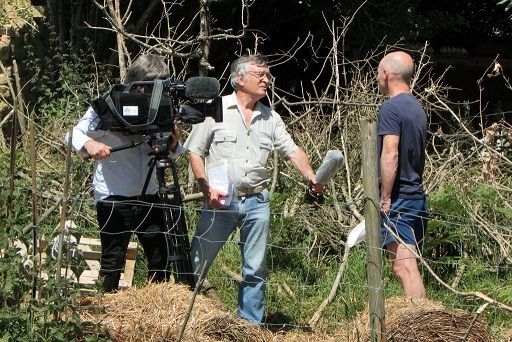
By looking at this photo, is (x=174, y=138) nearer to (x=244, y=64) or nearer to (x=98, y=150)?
(x=98, y=150)

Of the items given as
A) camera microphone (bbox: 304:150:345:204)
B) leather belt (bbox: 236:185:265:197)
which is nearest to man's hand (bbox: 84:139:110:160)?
leather belt (bbox: 236:185:265:197)

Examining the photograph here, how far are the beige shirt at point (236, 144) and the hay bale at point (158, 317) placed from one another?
1.03 m

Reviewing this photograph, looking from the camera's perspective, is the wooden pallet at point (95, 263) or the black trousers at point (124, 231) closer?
the black trousers at point (124, 231)

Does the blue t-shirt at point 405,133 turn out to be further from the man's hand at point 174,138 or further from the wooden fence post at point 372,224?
the man's hand at point 174,138

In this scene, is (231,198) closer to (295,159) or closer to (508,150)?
(295,159)

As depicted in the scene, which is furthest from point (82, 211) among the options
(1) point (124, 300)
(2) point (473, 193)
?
(2) point (473, 193)

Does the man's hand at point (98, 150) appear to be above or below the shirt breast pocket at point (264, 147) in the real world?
below

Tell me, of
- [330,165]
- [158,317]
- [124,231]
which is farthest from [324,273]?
[158,317]

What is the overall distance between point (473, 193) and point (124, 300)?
3308 mm

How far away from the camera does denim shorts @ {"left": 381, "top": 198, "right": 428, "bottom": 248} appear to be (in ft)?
16.8

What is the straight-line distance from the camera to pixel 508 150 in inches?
320

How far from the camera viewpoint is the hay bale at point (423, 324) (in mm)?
4461

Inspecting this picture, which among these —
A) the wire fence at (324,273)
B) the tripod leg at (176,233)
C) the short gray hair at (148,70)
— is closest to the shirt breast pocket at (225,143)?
the tripod leg at (176,233)

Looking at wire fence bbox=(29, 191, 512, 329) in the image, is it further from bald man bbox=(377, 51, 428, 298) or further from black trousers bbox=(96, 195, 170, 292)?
bald man bbox=(377, 51, 428, 298)
